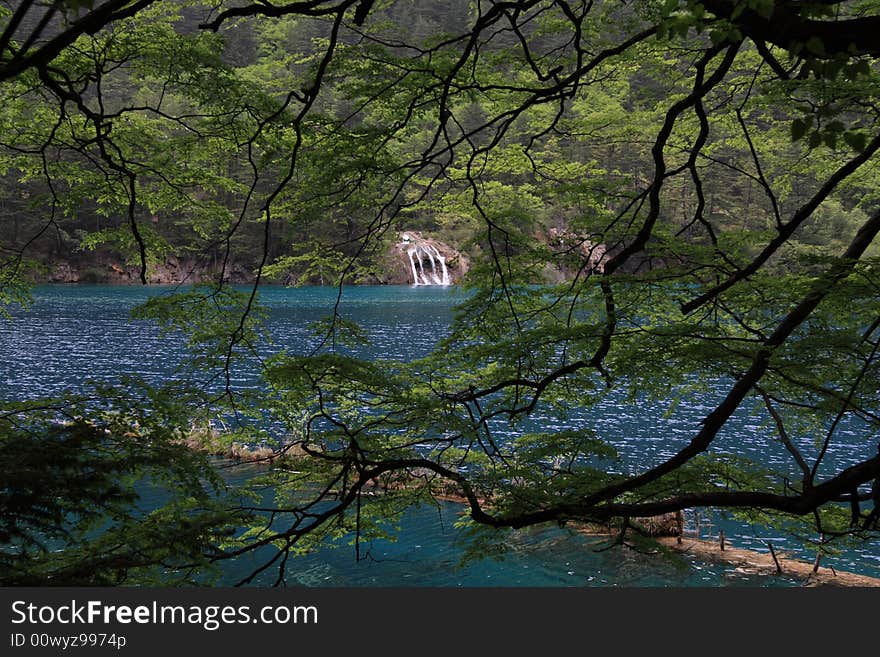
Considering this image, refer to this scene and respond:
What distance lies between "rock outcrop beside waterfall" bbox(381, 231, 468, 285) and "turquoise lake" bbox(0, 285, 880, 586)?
8836 millimetres

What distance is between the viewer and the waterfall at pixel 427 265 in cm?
4609

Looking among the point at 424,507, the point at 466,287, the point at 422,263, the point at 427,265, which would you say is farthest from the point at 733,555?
the point at 427,265

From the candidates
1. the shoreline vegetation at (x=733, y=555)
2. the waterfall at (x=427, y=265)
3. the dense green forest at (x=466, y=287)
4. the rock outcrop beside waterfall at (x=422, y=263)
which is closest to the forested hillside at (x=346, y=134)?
the dense green forest at (x=466, y=287)

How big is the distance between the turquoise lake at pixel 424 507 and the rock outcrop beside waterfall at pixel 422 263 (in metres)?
8.84

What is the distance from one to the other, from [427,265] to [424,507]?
36.9m

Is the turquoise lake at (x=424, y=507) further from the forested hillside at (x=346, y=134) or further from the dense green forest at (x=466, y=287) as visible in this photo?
the forested hillside at (x=346, y=134)

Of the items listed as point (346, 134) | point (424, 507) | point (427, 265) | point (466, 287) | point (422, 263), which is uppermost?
point (422, 263)

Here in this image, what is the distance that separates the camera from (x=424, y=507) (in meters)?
11.6

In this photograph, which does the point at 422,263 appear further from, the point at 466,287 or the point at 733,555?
the point at 466,287

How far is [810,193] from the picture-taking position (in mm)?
38906

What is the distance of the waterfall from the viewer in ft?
151

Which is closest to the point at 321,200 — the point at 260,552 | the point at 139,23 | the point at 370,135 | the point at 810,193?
the point at 370,135

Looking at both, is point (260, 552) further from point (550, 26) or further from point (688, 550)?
point (550, 26)

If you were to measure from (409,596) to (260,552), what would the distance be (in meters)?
7.90
